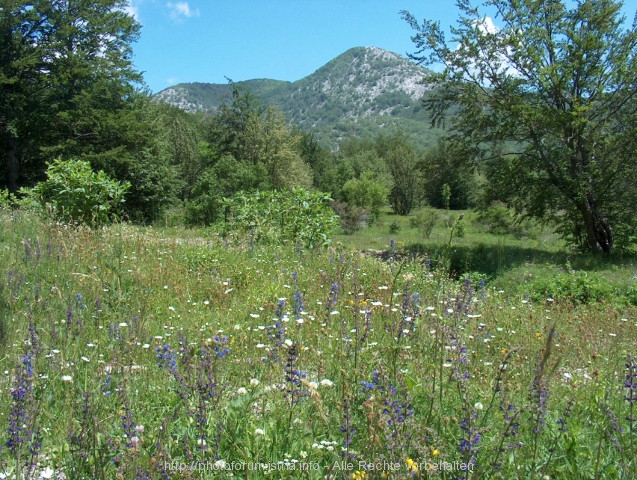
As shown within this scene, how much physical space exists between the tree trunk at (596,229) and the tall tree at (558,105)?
0.03 metres

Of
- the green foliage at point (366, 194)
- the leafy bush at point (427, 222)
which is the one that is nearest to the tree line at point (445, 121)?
the leafy bush at point (427, 222)

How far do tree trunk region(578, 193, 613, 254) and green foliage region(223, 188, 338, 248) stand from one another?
9520mm

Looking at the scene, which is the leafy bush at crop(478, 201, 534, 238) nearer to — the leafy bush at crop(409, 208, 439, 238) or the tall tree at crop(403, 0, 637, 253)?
the tall tree at crop(403, 0, 637, 253)

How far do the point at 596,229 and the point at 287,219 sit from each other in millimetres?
11274

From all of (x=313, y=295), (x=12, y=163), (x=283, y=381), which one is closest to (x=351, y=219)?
(x=12, y=163)

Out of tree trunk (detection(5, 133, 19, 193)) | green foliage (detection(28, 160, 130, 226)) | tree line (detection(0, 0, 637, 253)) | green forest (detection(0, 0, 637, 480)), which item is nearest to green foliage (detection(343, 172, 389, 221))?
tree line (detection(0, 0, 637, 253))

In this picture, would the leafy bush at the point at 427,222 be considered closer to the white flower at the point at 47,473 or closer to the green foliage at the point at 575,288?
the green foliage at the point at 575,288

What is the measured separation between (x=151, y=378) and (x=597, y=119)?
17041mm

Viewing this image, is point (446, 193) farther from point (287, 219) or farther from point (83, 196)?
point (83, 196)

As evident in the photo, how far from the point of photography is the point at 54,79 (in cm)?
2392

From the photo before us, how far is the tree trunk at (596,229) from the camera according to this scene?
15.5 m

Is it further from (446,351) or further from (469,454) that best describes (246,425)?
(446,351)

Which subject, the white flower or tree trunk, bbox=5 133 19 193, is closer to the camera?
the white flower

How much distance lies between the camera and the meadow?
2078mm
